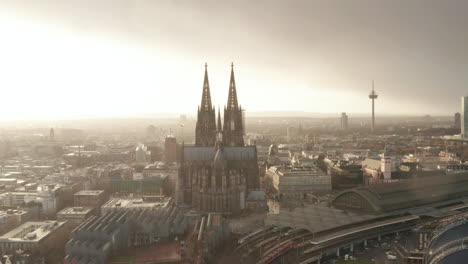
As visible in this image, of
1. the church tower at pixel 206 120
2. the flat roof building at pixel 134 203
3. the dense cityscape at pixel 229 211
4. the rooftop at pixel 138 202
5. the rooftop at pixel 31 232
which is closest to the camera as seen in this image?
the dense cityscape at pixel 229 211

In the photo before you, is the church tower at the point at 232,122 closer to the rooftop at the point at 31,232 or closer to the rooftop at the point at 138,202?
the rooftop at the point at 138,202

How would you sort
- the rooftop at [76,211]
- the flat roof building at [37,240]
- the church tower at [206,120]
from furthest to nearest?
1. the church tower at [206,120]
2. the rooftop at [76,211]
3. the flat roof building at [37,240]

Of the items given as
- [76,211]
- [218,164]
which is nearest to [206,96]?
[218,164]

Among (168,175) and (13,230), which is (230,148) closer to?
(168,175)

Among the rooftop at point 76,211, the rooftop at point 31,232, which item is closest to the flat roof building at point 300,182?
the rooftop at point 76,211

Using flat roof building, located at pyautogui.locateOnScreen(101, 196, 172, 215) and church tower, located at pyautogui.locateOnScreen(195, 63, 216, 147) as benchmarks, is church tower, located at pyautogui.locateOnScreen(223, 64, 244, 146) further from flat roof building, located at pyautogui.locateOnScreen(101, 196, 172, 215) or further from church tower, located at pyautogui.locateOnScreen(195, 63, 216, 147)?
flat roof building, located at pyautogui.locateOnScreen(101, 196, 172, 215)

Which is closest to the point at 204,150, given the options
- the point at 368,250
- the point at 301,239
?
the point at 301,239
